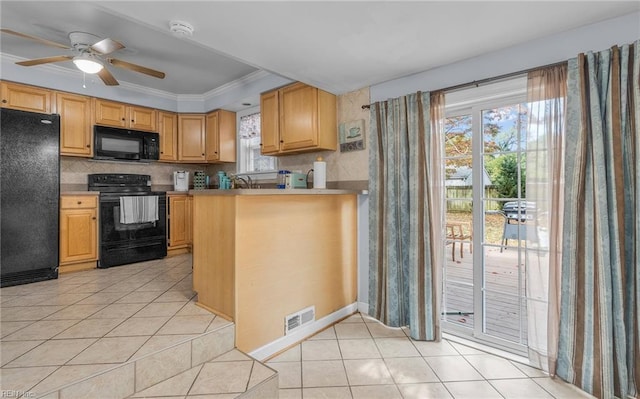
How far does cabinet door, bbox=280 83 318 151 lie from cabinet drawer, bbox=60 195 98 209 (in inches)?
93.2

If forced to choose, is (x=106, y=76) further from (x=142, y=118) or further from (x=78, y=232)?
(x=78, y=232)

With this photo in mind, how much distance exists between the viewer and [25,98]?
3199 millimetres

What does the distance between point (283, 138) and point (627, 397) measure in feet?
10.6

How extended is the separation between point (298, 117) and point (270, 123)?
1.47ft

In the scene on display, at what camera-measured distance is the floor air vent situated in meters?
2.30

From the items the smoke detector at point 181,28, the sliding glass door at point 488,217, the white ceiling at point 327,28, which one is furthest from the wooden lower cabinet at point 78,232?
the sliding glass door at point 488,217

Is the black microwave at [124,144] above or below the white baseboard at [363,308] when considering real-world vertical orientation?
above

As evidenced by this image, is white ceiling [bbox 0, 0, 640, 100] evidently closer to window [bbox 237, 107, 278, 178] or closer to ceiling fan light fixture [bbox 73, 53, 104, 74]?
ceiling fan light fixture [bbox 73, 53, 104, 74]

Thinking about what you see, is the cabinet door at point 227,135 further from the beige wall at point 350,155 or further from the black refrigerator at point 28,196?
the black refrigerator at point 28,196

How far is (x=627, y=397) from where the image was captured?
1.67 metres

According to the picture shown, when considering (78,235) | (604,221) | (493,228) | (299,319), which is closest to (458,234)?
(493,228)

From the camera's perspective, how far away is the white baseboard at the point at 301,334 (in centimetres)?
211

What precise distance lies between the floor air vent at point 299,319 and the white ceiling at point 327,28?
6.74ft

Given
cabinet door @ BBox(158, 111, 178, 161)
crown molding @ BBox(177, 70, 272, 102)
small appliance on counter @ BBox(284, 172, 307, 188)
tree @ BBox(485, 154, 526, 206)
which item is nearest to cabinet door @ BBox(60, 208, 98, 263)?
cabinet door @ BBox(158, 111, 178, 161)
